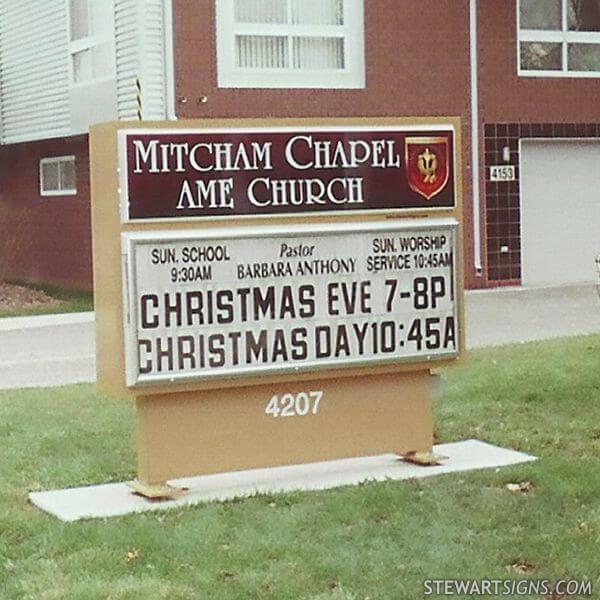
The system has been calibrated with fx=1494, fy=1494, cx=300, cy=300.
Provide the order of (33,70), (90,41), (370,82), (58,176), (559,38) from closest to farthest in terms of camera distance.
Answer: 1. (370,82)
2. (90,41)
3. (559,38)
4. (33,70)
5. (58,176)

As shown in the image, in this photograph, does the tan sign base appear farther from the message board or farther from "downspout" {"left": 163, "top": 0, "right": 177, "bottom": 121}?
"downspout" {"left": 163, "top": 0, "right": 177, "bottom": 121}

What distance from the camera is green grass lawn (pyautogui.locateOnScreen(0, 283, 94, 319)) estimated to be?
22219mm

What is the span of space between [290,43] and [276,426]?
14.2 metres

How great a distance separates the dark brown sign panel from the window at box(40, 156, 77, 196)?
56.0 ft

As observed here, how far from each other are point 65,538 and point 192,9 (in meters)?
15.0

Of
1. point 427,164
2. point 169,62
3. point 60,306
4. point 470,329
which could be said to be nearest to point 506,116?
point 169,62

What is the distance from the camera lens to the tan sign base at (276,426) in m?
8.52

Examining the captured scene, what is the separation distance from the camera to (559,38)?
24375 millimetres

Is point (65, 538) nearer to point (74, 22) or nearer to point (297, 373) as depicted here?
point (297, 373)

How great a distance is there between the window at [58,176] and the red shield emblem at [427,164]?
1705 centimetres

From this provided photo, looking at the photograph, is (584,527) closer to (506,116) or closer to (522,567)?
(522,567)

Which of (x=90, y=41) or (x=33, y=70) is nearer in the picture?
(x=90, y=41)

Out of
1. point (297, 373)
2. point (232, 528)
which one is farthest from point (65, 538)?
point (297, 373)

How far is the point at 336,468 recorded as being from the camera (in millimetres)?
9234
